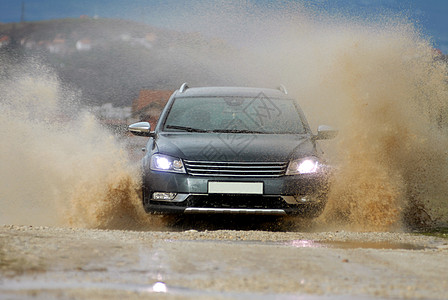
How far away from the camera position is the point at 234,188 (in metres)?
7.65

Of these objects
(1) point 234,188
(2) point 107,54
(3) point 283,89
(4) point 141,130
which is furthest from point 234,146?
(2) point 107,54

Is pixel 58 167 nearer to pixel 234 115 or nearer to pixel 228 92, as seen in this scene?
pixel 228 92

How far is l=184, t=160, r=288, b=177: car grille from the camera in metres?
7.73

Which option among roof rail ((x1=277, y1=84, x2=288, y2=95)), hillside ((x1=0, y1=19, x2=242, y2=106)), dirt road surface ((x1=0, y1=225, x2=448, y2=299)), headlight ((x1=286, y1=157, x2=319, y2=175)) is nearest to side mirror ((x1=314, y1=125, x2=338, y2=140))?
headlight ((x1=286, y1=157, x2=319, y2=175))

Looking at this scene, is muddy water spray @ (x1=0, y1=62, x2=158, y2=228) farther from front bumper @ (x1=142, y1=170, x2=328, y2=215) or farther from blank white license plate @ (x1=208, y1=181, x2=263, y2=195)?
blank white license plate @ (x1=208, y1=181, x2=263, y2=195)

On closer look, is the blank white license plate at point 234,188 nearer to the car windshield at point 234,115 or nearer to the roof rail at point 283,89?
the car windshield at point 234,115

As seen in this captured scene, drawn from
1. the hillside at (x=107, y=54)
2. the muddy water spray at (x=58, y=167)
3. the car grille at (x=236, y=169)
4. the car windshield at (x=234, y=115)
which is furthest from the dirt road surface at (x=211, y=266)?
the hillside at (x=107, y=54)

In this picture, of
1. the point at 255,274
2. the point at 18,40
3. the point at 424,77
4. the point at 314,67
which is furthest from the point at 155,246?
the point at 18,40

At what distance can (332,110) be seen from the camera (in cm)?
1136

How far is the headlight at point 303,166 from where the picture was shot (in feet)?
25.6

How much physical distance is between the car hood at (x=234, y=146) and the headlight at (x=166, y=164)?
0.05 m

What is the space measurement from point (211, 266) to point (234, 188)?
2.39 meters

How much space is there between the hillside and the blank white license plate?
1291 inches

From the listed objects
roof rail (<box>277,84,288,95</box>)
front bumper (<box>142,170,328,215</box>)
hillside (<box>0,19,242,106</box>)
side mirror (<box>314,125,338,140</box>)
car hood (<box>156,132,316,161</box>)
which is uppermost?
hillside (<box>0,19,242,106</box>)
